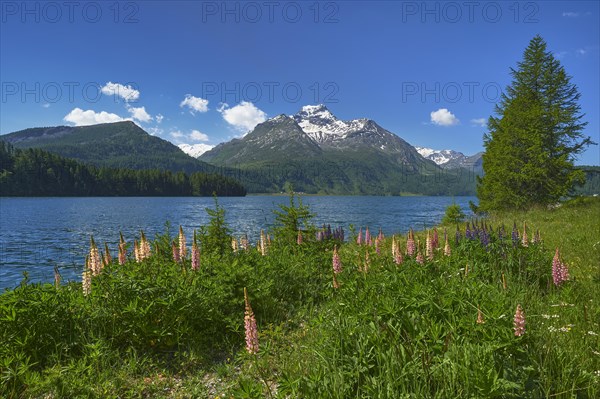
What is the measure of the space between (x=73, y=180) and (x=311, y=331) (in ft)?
619

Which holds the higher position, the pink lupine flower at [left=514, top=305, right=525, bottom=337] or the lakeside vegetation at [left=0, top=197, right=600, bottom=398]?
the pink lupine flower at [left=514, top=305, right=525, bottom=337]

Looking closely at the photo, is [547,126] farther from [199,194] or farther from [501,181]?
[199,194]

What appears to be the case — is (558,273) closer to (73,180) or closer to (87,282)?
(87,282)

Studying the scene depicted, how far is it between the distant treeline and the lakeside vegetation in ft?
503

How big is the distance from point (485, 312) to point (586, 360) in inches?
Answer: 47.6

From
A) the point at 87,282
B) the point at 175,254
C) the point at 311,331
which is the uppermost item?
the point at 175,254

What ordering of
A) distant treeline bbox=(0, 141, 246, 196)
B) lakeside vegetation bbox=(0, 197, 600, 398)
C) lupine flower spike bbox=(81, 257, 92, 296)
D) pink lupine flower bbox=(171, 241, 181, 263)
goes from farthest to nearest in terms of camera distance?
distant treeline bbox=(0, 141, 246, 196), pink lupine flower bbox=(171, 241, 181, 263), lupine flower spike bbox=(81, 257, 92, 296), lakeside vegetation bbox=(0, 197, 600, 398)

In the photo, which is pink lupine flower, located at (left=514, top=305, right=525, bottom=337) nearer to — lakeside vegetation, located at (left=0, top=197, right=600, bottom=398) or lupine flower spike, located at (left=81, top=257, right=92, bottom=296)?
lakeside vegetation, located at (left=0, top=197, right=600, bottom=398)

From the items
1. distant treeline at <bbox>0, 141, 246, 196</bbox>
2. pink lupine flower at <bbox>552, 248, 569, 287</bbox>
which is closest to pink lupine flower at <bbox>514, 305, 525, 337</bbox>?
pink lupine flower at <bbox>552, 248, 569, 287</bbox>

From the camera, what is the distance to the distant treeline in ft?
488

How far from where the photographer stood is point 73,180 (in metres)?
159

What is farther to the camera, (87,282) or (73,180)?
(73,180)

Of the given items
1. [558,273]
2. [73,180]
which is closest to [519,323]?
[558,273]

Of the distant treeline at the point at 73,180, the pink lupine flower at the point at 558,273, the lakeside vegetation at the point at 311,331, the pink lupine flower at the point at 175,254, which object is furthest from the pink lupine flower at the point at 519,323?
the distant treeline at the point at 73,180
